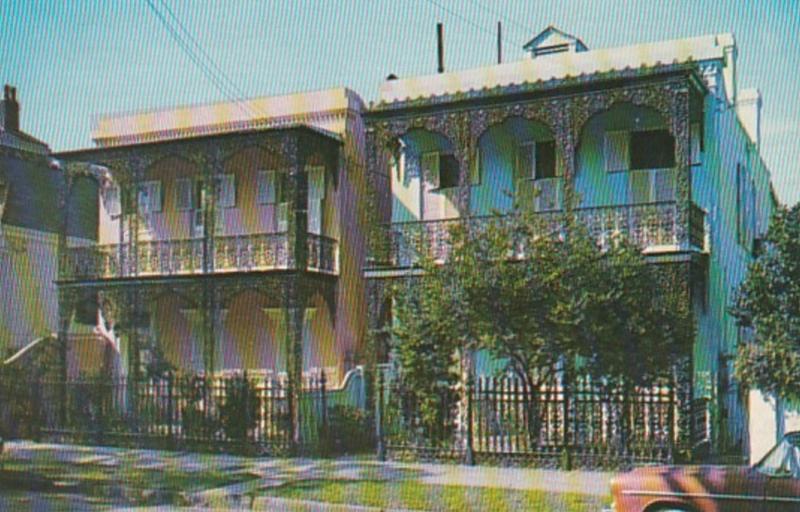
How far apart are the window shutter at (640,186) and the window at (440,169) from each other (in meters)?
3.45

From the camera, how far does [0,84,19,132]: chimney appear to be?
2222 centimetres

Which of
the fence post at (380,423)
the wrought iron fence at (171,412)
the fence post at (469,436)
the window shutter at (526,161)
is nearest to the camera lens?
the fence post at (469,436)

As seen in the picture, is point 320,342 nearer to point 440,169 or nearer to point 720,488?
point 440,169

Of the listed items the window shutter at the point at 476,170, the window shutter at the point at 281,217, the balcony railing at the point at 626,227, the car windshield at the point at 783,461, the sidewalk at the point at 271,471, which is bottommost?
the sidewalk at the point at 271,471

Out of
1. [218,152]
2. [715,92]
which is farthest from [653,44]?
[218,152]

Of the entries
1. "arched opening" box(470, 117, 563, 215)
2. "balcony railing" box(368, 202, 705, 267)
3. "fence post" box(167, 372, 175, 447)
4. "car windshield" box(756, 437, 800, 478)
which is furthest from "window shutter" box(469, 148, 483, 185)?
"car windshield" box(756, 437, 800, 478)

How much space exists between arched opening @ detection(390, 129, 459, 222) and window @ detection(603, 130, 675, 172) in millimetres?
2975

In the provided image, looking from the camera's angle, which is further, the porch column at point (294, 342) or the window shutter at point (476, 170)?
the window shutter at point (476, 170)

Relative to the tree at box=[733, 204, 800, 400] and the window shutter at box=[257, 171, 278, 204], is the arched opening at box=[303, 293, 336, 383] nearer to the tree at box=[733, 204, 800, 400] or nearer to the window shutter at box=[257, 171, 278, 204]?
the window shutter at box=[257, 171, 278, 204]

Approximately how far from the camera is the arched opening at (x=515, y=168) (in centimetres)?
1881

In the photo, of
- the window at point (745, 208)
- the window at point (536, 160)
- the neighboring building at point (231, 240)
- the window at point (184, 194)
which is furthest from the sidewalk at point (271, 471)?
the window at point (745, 208)

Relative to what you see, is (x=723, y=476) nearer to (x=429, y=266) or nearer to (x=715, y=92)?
(x=429, y=266)

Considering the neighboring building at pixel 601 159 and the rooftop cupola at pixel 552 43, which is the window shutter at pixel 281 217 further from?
the rooftop cupola at pixel 552 43

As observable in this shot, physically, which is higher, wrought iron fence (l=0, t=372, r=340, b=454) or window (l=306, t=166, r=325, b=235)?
window (l=306, t=166, r=325, b=235)
